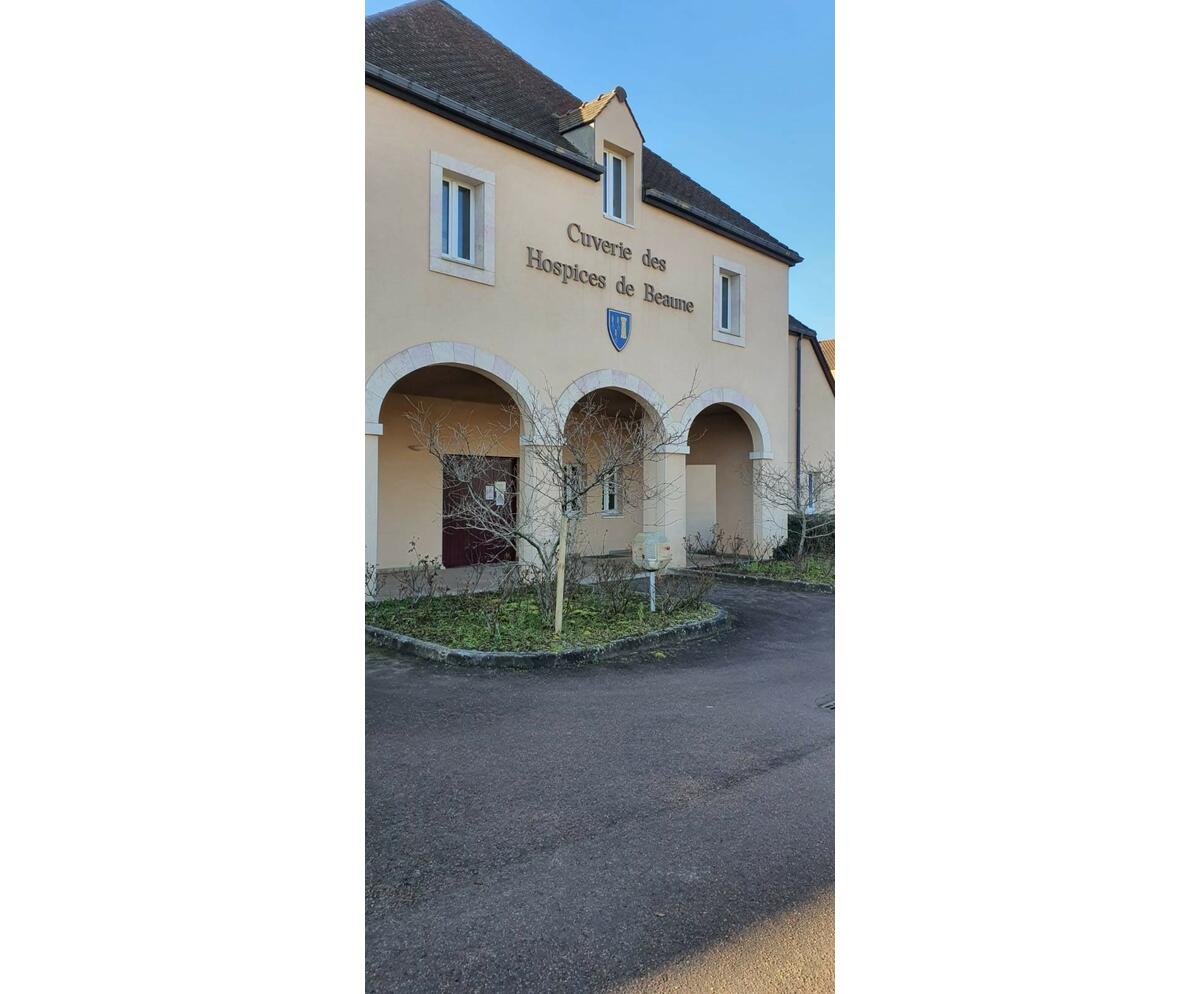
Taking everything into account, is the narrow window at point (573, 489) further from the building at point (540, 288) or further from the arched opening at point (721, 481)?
the arched opening at point (721, 481)

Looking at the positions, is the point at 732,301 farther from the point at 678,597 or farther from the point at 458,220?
the point at 678,597

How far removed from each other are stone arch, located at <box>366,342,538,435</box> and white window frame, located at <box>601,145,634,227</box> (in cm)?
336

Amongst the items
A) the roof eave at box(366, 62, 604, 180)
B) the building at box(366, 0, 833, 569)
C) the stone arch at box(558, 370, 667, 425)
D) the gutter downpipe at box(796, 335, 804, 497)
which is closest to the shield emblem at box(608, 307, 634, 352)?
the building at box(366, 0, 833, 569)

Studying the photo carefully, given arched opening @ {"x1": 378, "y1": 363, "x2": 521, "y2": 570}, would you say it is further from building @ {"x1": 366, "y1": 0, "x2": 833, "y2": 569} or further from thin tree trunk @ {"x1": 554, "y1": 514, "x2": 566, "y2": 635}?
thin tree trunk @ {"x1": 554, "y1": 514, "x2": 566, "y2": 635}

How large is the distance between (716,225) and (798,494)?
4796 millimetres

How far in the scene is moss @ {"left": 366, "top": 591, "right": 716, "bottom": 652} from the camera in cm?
684

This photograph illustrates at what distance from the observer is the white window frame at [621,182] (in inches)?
480

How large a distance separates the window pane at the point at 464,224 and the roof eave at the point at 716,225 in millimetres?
3279

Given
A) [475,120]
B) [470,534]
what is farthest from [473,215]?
[470,534]
